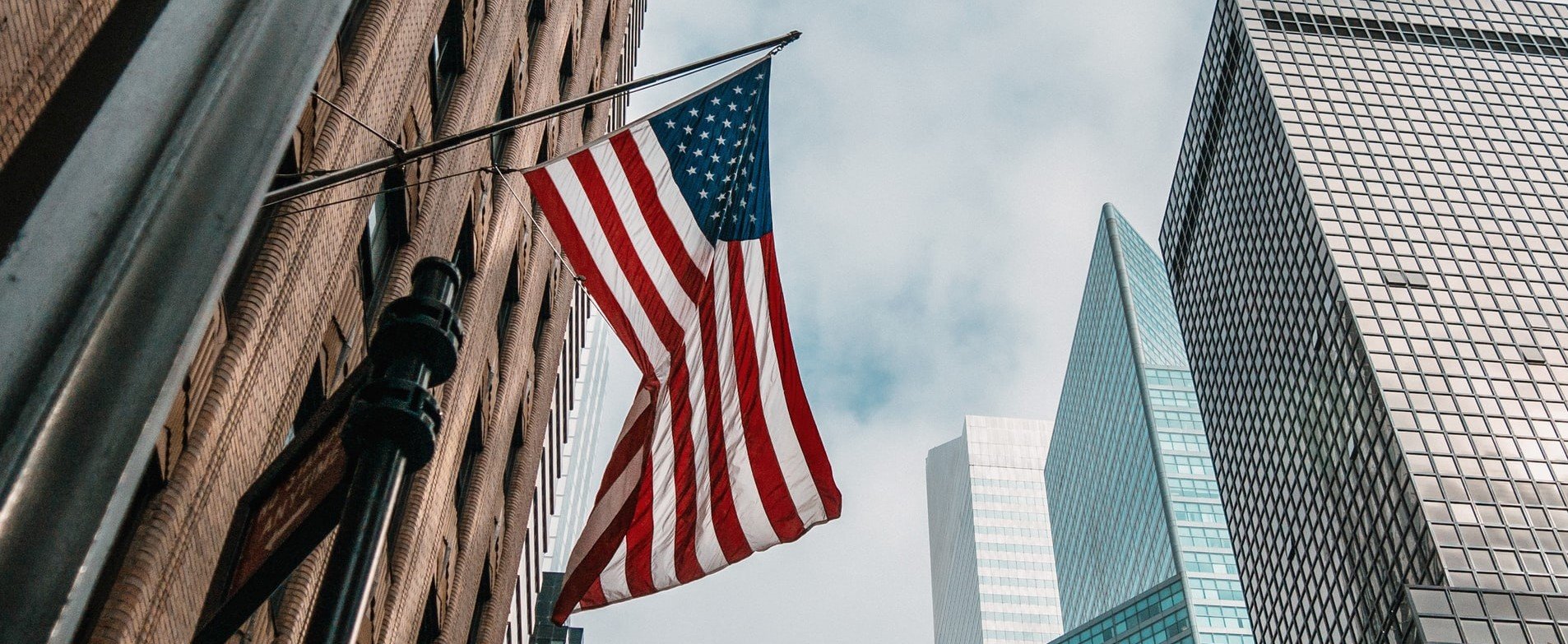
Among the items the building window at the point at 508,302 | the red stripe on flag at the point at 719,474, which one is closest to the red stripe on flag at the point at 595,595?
the red stripe on flag at the point at 719,474

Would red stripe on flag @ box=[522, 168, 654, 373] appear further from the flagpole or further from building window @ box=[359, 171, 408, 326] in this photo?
building window @ box=[359, 171, 408, 326]

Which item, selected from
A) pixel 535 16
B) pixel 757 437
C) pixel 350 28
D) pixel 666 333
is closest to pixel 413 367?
pixel 666 333

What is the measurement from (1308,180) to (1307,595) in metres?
27.1

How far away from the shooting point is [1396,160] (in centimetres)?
9081

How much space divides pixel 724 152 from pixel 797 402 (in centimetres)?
252

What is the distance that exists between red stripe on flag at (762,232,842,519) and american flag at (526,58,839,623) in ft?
0.10

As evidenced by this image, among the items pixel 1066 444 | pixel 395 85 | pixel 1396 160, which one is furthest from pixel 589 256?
pixel 1066 444

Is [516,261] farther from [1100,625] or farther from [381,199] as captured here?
[1100,625]

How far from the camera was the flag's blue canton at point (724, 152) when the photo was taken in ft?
Result: 40.6

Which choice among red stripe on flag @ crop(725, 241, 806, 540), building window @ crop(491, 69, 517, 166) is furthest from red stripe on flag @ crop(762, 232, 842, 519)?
building window @ crop(491, 69, 517, 166)

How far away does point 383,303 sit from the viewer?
14758 millimetres

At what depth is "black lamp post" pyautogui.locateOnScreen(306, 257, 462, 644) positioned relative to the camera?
4555 mm

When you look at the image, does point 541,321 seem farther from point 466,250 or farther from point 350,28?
point 350,28

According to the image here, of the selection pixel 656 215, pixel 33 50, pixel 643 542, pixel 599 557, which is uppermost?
pixel 656 215
